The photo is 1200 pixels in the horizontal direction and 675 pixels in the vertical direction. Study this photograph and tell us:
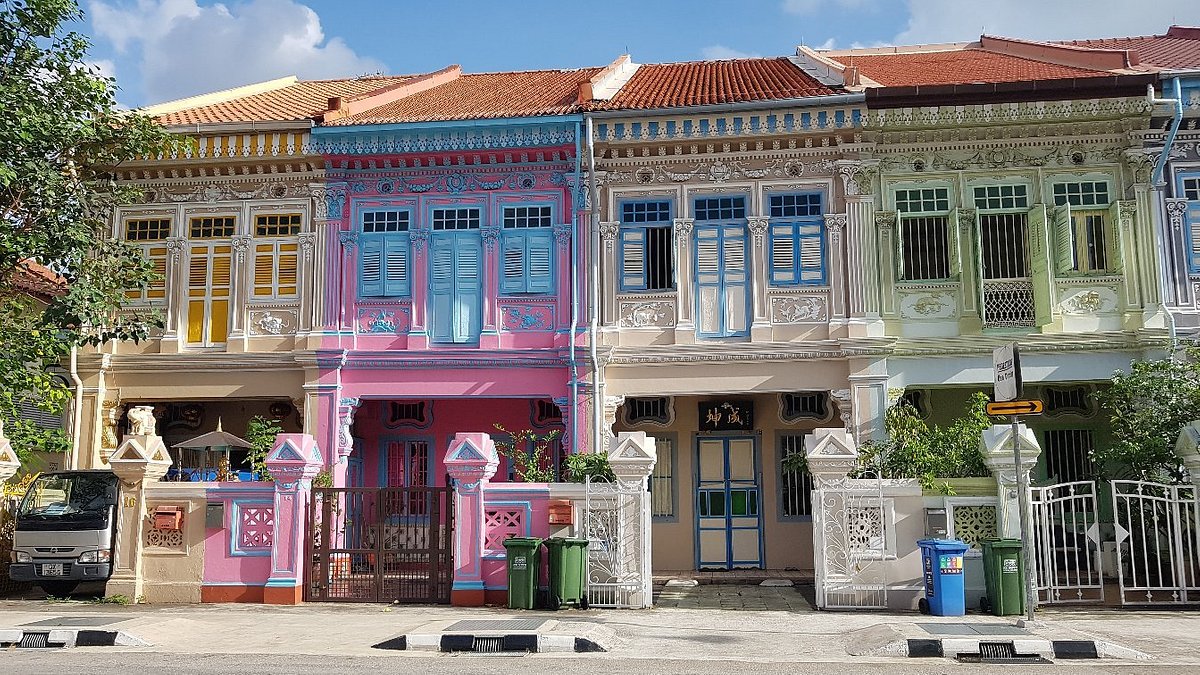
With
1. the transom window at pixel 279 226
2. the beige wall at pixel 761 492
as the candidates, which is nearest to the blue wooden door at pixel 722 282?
the beige wall at pixel 761 492

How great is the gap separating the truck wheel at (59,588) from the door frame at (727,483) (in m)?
9.10

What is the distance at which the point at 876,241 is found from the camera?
16.6m

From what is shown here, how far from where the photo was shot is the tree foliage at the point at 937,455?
13328 mm

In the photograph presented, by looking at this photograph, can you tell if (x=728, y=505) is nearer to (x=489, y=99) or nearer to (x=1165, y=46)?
(x=489, y=99)

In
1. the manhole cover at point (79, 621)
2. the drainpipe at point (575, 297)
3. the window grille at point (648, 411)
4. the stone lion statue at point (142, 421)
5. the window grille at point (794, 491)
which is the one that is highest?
the drainpipe at point (575, 297)

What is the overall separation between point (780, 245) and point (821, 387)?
7.25 ft

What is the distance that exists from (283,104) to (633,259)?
7.40 meters

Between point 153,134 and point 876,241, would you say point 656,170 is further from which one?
point 153,134

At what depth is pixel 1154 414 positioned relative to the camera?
46.8ft

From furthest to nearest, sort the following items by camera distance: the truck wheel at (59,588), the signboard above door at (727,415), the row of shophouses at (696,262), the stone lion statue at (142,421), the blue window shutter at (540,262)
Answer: the signboard above door at (727,415)
the blue window shutter at (540,262)
the row of shophouses at (696,262)
the stone lion statue at (142,421)
the truck wheel at (59,588)

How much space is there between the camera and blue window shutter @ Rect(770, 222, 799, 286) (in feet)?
54.9

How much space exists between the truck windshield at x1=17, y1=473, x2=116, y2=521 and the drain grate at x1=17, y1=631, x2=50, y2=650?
398 cm

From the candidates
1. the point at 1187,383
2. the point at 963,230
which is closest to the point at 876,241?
the point at 963,230

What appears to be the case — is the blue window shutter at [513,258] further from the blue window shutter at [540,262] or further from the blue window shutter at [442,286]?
the blue window shutter at [442,286]
